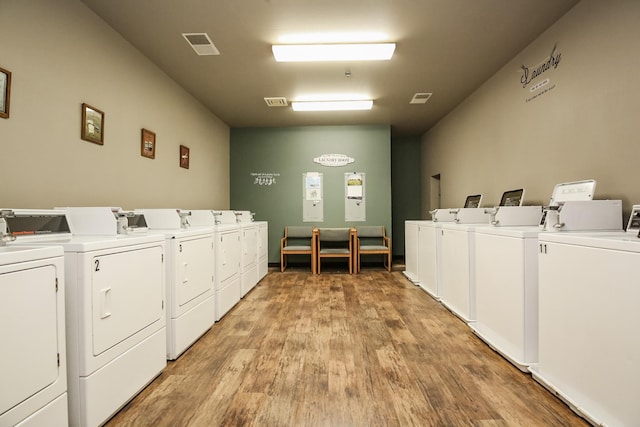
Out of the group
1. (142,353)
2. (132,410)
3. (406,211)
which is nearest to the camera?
(132,410)

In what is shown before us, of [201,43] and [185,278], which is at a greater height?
[201,43]

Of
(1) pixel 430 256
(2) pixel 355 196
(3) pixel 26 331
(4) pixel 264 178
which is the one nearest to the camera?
(3) pixel 26 331

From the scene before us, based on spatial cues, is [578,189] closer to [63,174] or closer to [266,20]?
[266,20]

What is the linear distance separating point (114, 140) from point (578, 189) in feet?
12.7

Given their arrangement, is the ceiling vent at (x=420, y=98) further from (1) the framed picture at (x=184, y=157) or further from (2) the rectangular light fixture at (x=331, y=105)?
(1) the framed picture at (x=184, y=157)

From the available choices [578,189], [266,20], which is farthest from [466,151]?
[266,20]

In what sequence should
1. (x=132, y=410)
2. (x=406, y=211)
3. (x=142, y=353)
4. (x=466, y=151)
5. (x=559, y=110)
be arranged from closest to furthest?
(x=132, y=410) < (x=142, y=353) < (x=559, y=110) < (x=466, y=151) < (x=406, y=211)

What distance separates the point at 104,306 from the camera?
1.58 meters

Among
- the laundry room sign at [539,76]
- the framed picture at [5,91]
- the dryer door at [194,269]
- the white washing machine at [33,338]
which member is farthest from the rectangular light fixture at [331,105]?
the white washing machine at [33,338]

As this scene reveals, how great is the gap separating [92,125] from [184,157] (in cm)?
173

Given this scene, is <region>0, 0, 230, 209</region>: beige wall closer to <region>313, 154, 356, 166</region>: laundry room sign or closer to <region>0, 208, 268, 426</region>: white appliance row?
<region>0, 208, 268, 426</region>: white appliance row

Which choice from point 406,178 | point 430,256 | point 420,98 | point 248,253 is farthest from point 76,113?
point 406,178

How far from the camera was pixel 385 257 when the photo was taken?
20.4ft

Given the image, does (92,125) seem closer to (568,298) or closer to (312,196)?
(568,298)
